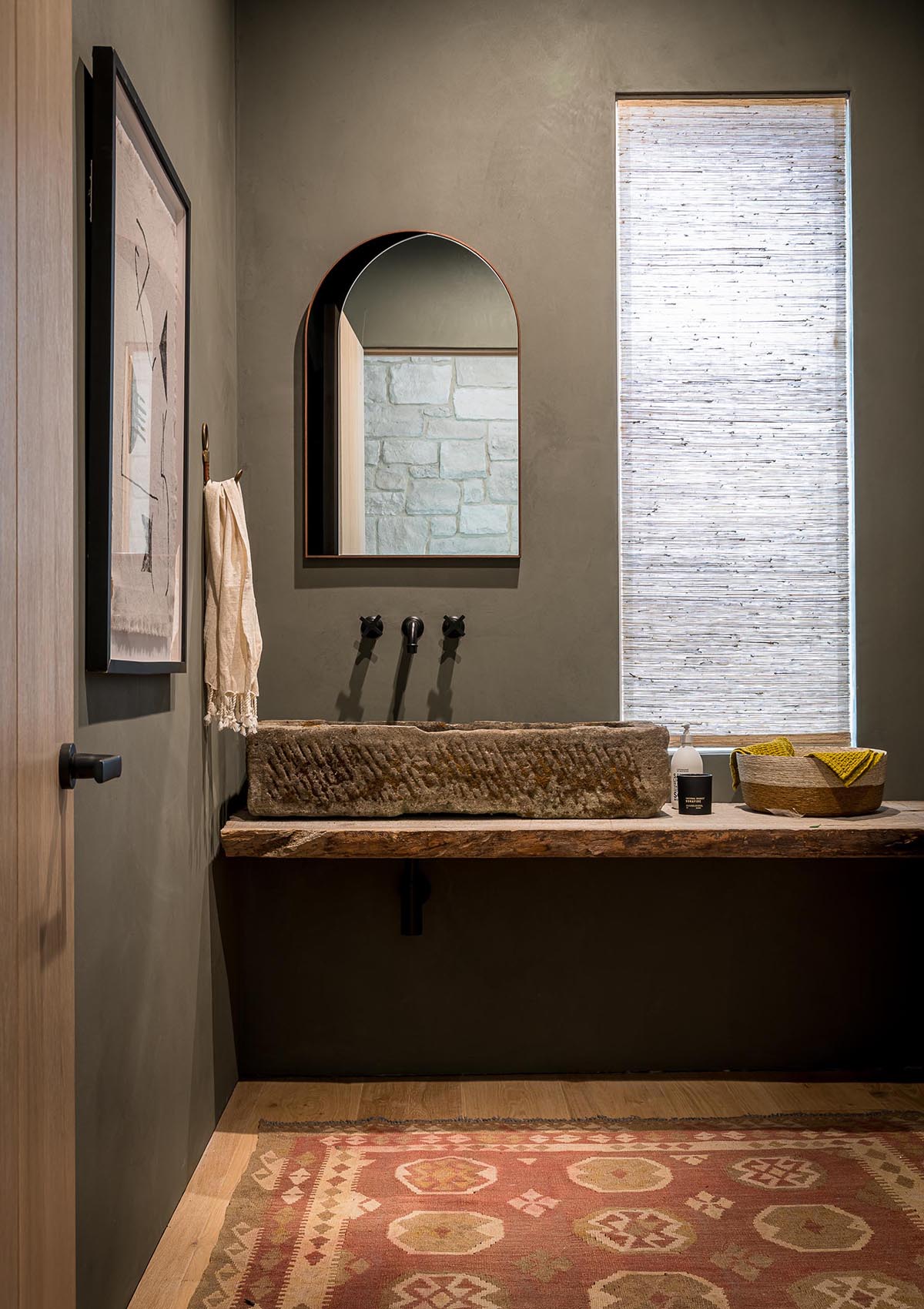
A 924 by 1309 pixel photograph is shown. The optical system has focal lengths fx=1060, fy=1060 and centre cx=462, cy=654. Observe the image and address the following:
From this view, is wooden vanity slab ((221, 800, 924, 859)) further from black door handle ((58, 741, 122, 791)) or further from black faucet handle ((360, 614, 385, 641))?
black door handle ((58, 741, 122, 791))

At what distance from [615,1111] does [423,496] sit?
5.24 feet

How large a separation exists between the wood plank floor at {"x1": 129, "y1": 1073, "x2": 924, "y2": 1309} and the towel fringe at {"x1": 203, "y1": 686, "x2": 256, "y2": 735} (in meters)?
0.92

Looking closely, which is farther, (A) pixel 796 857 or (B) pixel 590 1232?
(A) pixel 796 857

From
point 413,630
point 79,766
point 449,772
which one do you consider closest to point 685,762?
point 449,772

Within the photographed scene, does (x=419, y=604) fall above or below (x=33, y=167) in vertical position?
below

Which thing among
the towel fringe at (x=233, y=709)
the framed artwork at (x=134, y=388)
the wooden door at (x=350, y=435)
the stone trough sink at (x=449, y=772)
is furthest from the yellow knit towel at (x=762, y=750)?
the framed artwork at (x=134, y=388)

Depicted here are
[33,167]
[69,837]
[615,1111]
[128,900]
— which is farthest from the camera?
[615,1111]

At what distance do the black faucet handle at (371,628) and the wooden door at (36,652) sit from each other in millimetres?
1514

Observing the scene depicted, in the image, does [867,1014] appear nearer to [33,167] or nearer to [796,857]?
[796,857]

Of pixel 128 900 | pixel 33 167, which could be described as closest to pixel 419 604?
pixel 128 900

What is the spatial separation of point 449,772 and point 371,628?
1.64 feet

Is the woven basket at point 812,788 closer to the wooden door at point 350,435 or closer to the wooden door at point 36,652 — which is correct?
the wooden door at point 350,435

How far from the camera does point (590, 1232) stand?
77.4 inches

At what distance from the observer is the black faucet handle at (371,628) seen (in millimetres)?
2752
